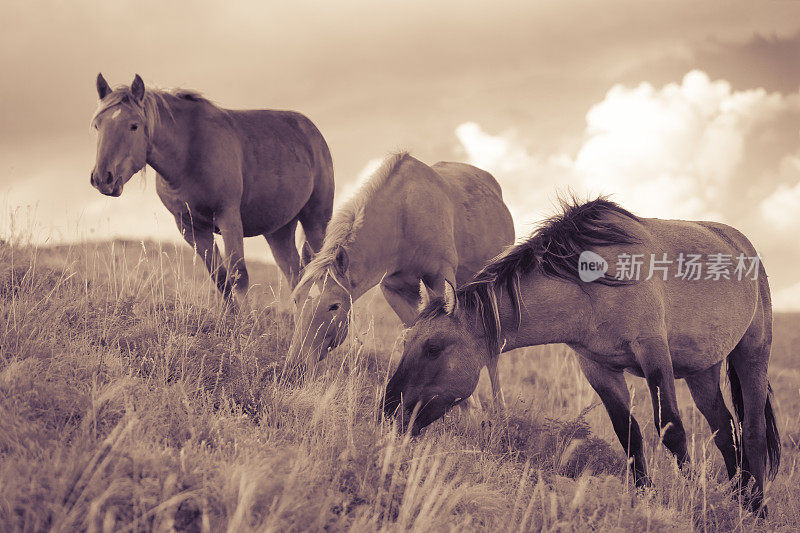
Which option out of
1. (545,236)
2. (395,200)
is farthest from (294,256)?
(545,236)

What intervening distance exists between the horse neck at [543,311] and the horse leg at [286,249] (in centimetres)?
504

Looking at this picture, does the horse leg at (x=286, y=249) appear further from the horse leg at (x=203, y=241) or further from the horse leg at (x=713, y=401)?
the horse leg at (x=713, y=401)

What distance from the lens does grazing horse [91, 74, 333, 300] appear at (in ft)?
21.9

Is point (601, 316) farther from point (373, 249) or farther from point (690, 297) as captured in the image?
point (373, 249)

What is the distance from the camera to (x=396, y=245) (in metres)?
6.61

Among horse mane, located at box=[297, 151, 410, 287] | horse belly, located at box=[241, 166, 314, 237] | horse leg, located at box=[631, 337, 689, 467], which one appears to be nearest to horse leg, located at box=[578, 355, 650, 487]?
horse leg, located at box=[631, 337, 689, 467]

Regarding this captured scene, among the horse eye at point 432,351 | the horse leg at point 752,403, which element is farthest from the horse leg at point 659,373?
the horse leg at point 752,403

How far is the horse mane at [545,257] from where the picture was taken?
460 centimetres

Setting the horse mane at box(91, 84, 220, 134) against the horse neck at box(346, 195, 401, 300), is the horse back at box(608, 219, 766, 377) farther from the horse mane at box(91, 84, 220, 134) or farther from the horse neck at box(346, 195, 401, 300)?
the horse mane at box(91, 84, 220, 134)

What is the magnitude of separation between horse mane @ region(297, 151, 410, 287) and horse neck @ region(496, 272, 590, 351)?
1837 mm

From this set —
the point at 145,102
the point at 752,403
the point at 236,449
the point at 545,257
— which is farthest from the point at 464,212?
the point at 236,449

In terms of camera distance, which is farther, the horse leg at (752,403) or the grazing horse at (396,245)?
the horse leg at (752,403)

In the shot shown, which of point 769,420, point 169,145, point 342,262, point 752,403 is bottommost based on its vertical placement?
point 769,420

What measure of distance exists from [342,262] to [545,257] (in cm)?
198
